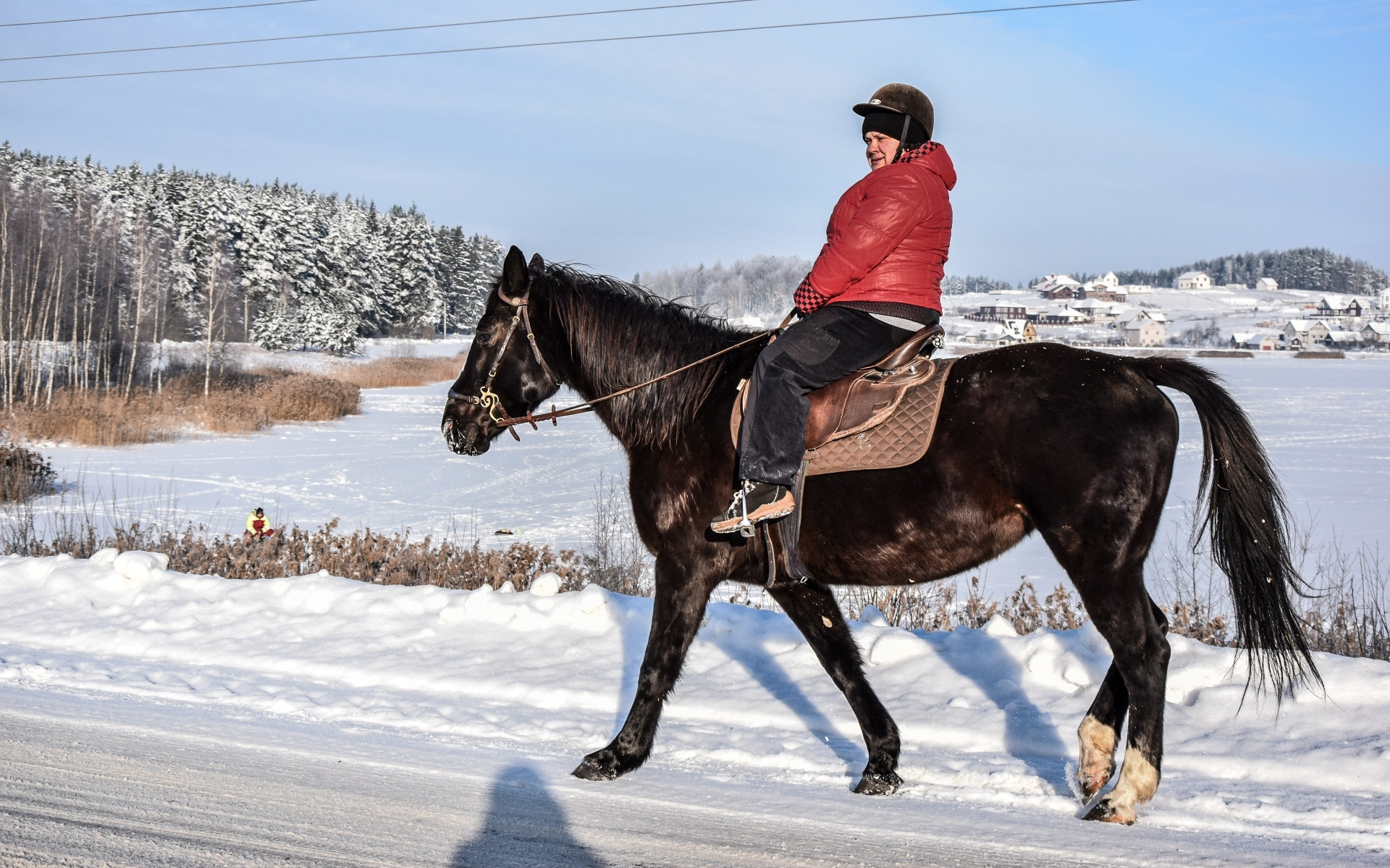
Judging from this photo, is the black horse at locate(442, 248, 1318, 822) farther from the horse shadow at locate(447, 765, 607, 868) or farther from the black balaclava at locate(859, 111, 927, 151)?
the black balaclava at locate(859, 111, 927, 151)

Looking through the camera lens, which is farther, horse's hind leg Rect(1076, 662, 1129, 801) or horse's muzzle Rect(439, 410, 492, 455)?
horse's muzzle Rect(439, 410, 492, 455)

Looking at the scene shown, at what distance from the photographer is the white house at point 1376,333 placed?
120119 millimetres

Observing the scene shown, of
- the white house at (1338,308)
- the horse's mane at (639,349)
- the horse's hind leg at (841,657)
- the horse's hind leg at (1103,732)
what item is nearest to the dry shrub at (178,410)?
the horse's mane at (639,349)

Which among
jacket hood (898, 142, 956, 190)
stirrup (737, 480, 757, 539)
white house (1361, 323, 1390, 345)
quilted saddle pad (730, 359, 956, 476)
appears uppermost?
white house (1361, 323, 1390, 345)

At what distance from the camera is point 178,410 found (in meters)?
34.5

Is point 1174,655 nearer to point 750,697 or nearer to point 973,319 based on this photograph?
point 750,697

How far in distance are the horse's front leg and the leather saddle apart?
0.74 metres

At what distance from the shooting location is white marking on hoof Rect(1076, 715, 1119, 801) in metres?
4.51

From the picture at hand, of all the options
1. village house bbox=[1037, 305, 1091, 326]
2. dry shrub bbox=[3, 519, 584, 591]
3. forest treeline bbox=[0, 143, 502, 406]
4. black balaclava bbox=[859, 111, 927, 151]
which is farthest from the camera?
village house bbox=[1037, 305, 1091, 326]

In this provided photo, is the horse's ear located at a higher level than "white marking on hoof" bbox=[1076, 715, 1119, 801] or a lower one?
higher

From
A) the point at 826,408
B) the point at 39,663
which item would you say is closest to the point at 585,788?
the point at 826,408

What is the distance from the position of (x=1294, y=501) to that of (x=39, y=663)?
19702 millimetres

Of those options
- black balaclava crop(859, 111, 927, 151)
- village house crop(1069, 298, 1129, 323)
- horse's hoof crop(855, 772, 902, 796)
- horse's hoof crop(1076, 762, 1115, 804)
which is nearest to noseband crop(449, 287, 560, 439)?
black balaclava crop(859, 111, 927, 151)

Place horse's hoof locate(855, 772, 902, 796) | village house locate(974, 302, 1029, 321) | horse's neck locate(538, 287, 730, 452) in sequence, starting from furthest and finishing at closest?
village house locate(974, 302, 1029, 321), horse's neck locate(538, 287, 730, 452), horse's hoof locate(855, 772, 902, 796)
